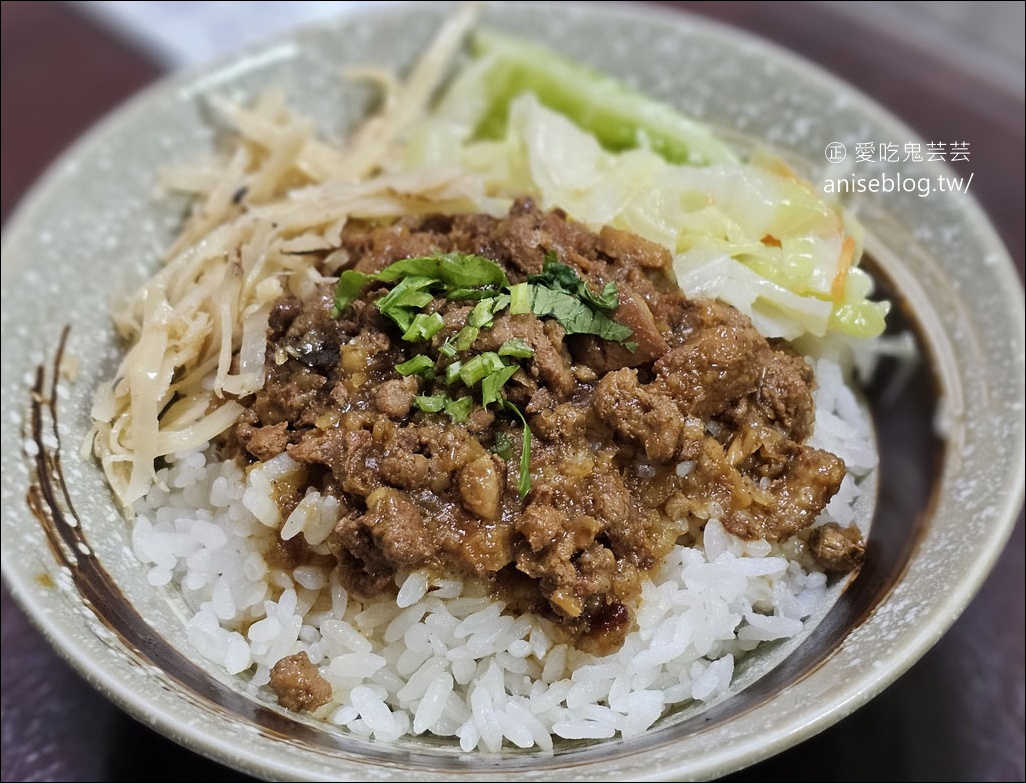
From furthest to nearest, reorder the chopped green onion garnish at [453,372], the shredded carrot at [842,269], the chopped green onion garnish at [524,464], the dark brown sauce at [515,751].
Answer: the shredded carrot at [842,269] → the chopped green onion garnish at [453,372] → the chopped green onion garnish at [524,464] → the dark brown sauce at [515,751]

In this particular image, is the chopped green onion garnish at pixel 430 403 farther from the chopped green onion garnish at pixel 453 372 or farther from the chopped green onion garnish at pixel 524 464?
the chopped green onion garnish at pixel 524 464

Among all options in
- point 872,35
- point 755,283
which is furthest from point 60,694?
point 872,35

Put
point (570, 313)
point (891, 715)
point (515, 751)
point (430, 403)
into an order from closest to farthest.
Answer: point (515, 751) → point (430, 403) → point (570, 313) → point (891, 715)

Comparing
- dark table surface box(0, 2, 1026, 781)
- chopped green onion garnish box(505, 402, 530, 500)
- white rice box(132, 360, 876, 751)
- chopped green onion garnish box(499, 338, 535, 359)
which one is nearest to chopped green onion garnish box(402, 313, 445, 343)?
chopped green onion garnish box(499, 338, 535, 359)

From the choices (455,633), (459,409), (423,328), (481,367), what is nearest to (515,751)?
(455,633)

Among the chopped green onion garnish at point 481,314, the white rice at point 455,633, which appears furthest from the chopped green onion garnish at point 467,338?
the white rice at point 455,633

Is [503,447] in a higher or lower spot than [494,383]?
lower

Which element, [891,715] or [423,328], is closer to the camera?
[423,328]

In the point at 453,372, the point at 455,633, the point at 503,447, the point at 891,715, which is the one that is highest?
the point at 453,372

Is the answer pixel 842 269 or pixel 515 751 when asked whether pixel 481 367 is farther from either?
pixel 842 269
